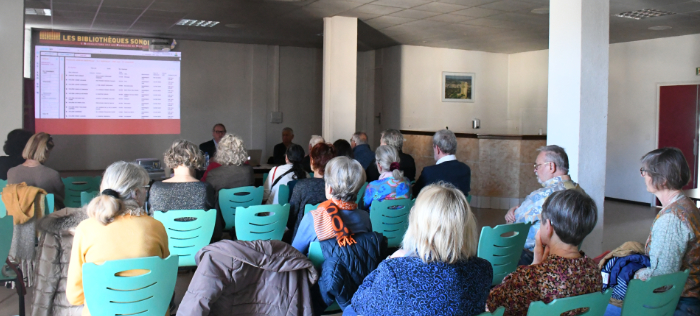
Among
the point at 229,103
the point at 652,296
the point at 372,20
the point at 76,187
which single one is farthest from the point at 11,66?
the point at 229,103

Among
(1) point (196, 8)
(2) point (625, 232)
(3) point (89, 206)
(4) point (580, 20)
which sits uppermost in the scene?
(1) point (196, 8)

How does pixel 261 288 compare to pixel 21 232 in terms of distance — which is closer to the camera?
pixel 261 288

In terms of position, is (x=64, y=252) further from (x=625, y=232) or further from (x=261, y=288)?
(x=625, y=232)

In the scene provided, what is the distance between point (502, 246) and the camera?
322cm

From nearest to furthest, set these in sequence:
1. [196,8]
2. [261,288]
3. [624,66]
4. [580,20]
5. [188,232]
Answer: [261,288], [188,232], [580,20], [196,8], [624,66]

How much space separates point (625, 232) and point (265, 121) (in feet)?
26.8

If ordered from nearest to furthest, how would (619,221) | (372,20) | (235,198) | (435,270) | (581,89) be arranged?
1. (435,270)
2. (235,198)
3. (581,89)
4. (619,221)
5. (372,20)

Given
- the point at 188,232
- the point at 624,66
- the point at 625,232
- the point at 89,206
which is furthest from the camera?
the point at 624,66

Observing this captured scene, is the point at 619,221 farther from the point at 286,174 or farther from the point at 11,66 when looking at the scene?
the point at 11,66

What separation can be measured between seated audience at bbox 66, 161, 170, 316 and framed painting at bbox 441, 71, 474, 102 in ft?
32.1

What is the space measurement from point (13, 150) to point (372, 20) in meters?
5.50

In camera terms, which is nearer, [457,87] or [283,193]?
[283,193]

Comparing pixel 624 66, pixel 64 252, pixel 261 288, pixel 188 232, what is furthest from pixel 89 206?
pixel 624 66

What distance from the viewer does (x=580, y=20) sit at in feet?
16.3
